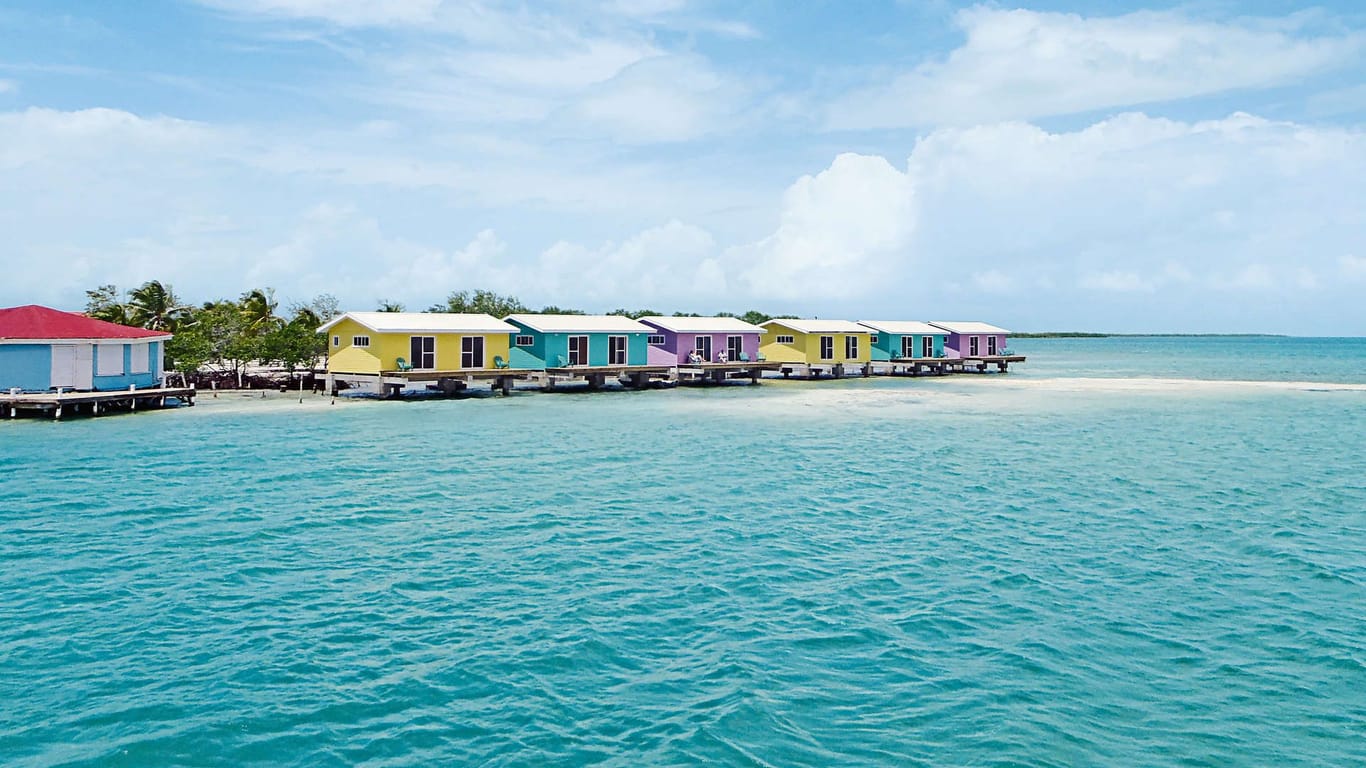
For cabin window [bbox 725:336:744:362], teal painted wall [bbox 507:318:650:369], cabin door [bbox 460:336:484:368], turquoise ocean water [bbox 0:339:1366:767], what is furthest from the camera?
cabin window [bbox 725:336:744:362]

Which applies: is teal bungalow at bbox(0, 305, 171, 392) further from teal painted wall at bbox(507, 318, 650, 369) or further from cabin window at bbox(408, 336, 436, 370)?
teal painted wall at bbox(507, 318, 650, 369)

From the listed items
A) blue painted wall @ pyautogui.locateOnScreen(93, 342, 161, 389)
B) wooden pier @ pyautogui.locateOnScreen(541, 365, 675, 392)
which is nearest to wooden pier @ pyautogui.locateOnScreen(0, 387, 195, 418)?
→ blue painted wall @ pyautogui.locateOnScreen(93, 342, 161, 389)

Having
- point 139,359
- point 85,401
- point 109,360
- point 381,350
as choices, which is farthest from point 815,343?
point 85,401

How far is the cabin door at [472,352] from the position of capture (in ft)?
164

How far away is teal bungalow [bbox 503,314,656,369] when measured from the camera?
2098 inches

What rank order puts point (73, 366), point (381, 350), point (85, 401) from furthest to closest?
point (381, 350) < point (73, 366) < point (85, 401)

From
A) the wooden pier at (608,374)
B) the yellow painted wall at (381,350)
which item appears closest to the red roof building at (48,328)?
the yellow painted wall at (381,350)

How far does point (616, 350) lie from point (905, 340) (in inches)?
1196

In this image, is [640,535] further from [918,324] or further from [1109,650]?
[918,324]

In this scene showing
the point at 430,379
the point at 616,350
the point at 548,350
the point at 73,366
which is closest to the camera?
the point at 73,366

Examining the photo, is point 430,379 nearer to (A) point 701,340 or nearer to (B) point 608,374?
(B) point 608,374

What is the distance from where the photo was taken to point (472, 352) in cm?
5053

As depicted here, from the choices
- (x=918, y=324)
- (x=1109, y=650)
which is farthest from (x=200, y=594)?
(x=918, y=324)

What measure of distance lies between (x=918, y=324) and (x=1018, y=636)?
231 ft
